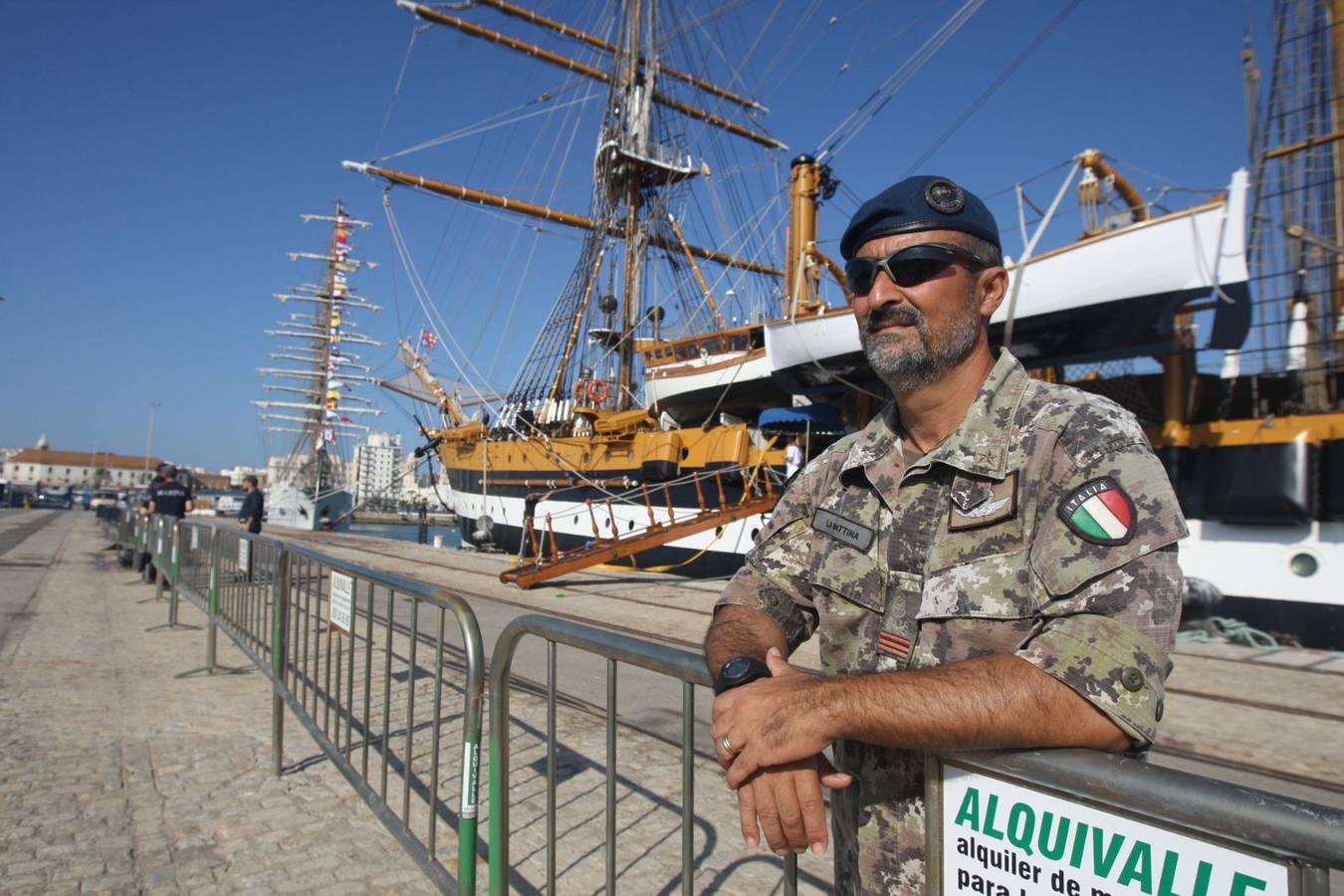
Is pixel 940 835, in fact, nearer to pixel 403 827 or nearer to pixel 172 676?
pixel 403 827

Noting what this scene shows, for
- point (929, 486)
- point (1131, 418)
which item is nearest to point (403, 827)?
point (929, 486)

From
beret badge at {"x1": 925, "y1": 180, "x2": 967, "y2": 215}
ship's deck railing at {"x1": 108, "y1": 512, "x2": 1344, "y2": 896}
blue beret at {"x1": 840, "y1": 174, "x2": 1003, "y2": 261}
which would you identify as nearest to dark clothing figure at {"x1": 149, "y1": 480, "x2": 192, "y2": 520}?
ship's deck railing at {"x1": 108, "y1": 512, "x2": 1344, "y2": 896}

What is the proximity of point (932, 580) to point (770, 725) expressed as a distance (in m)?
0.37

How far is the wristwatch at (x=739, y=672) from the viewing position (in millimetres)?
1287

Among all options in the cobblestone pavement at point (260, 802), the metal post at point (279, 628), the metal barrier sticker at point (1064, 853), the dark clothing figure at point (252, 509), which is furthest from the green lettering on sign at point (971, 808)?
the dark clothing figure at point (252, 509)

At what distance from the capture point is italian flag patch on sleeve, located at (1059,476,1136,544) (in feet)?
3.63

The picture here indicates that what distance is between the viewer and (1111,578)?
1100mm

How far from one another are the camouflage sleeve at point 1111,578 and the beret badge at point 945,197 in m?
0.52

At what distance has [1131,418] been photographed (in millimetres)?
1245

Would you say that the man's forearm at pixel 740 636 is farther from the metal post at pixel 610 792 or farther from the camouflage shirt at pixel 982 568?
the metal post at pixel 610 792

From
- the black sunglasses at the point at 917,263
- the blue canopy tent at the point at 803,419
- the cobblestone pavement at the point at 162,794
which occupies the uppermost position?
the blue canopy tent at the point at 803,419

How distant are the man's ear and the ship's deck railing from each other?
0.83 meters

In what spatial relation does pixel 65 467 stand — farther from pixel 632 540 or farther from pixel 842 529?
pixel 842 529

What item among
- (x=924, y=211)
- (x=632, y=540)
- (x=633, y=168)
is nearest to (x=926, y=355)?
(x=924, y=211)
